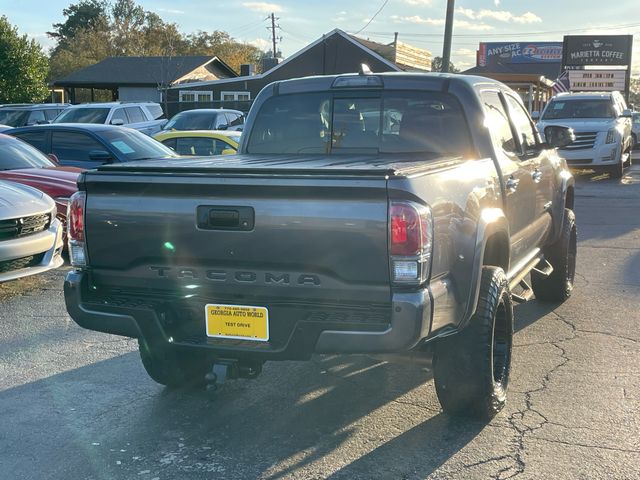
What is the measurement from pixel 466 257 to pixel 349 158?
4.02 feet

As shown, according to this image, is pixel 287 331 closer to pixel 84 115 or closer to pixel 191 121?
pixel 191 121

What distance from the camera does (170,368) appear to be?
4859 mm

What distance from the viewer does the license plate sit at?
12.4ft

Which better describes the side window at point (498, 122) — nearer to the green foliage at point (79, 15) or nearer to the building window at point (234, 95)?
the building window at point (234, 95)

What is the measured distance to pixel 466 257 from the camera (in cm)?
396

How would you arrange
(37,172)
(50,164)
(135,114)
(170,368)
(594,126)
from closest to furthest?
(170,368) < (37,172) < (50,164) < (594,126) < (135,114)

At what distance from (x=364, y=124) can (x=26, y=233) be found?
146 inches

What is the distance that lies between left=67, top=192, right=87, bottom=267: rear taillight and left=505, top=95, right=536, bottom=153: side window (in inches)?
130

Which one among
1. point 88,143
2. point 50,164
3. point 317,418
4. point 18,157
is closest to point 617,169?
point 88,143

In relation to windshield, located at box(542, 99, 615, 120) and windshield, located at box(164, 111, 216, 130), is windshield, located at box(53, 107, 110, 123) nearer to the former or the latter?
windshield, located at box(164, 111, 216, 130)

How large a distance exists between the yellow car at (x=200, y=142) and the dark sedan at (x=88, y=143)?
6.26ft

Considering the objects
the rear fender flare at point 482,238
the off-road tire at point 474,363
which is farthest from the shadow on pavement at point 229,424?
the rear fender flare at point 482,238

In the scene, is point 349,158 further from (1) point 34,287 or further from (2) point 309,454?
(1) point 34,287

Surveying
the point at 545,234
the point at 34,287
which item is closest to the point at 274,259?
the point at 545,234
